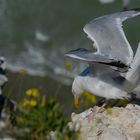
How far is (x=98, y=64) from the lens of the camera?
263 inches

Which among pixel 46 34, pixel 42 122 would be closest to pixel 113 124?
pixel 42 122

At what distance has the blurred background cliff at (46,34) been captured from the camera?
14047 mm

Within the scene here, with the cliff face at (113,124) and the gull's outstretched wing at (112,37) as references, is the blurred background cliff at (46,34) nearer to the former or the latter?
the gull's outstretched wing at (112,37)

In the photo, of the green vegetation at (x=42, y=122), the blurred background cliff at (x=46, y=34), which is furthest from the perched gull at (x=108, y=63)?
the blurred background cliff at (x=46, y=34)

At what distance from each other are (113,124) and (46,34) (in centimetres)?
1025

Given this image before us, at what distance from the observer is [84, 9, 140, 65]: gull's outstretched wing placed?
671 centimetres

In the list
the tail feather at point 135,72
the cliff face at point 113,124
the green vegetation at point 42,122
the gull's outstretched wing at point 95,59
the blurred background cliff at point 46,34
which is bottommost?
the blurred background cliff at point 46,34

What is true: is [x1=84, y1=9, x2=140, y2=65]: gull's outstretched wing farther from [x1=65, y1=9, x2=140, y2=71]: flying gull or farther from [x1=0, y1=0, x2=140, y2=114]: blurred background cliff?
[x1=0, y1=0, x2=140, y2=114]: blurred background cliff

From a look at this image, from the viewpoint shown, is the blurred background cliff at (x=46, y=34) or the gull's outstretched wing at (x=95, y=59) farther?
the blurred background cliff at (x=46, y=34)

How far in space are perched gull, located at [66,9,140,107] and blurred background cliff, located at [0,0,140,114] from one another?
5.65 metres

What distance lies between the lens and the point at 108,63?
621 centimetres

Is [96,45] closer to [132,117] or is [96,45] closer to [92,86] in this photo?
[92,86]

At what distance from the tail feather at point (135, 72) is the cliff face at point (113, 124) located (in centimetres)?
29

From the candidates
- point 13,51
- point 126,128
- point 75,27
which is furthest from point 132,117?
point 75,27
